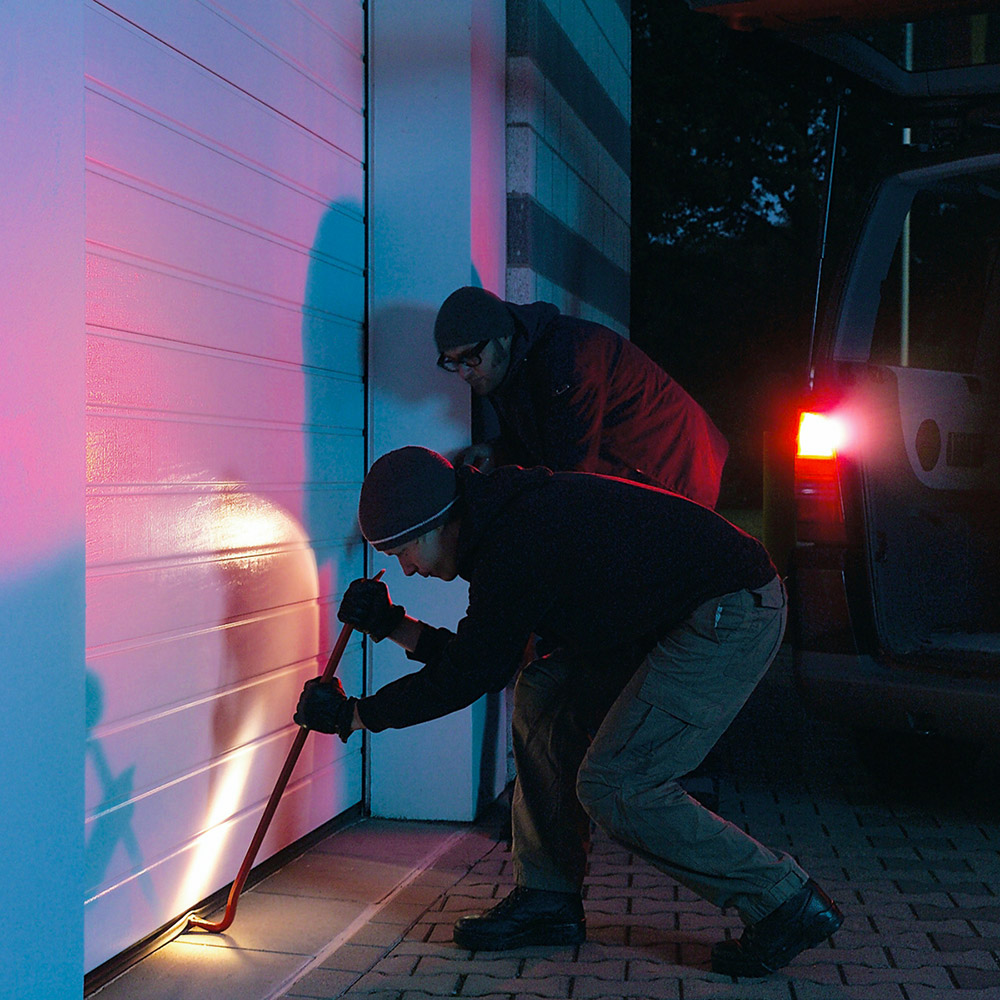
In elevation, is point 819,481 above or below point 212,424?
below

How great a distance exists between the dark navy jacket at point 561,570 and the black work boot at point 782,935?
31.2 inches

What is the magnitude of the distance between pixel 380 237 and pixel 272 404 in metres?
1.00

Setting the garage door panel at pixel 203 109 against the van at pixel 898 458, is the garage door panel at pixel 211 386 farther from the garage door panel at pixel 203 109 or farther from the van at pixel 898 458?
the van at pixel 898 458

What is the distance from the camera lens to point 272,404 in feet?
13.0

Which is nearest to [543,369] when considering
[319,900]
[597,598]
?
Result: [597,598]

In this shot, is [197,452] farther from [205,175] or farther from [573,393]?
[573,393]

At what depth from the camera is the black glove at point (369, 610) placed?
130 inches

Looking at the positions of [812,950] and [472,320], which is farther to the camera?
[472,320]

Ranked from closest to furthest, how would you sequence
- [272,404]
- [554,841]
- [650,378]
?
1. [554,841]
2. [272,404]
3. [650,378]

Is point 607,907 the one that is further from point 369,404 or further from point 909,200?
point 909,200

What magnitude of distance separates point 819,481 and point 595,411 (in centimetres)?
100

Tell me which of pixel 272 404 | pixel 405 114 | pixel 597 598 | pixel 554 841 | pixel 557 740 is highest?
pixel 405 114

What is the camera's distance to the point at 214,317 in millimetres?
3621

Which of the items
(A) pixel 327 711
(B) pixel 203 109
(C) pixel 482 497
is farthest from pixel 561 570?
(B) pixel 203 109
